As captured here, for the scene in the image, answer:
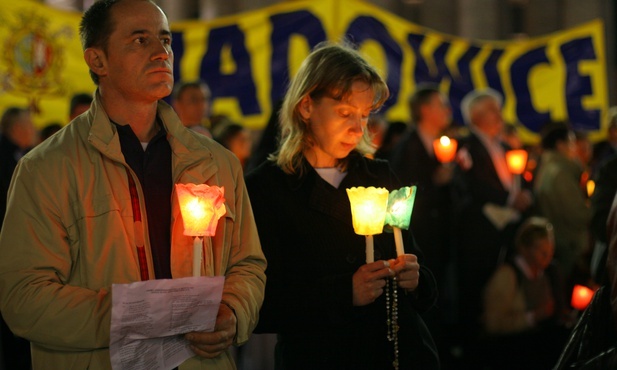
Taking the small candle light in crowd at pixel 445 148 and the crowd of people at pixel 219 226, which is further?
the small candle light in crowd at pixel 445 148

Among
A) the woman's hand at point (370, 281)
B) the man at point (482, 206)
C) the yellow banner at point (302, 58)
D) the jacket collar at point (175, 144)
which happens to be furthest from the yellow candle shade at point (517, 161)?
the jacket collar at point (175, 144)

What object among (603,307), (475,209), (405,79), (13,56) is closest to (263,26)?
(405,79)

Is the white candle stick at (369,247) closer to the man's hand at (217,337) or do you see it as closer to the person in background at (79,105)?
the man's hand at (217,337)

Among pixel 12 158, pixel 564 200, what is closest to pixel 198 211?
pixel 12 158

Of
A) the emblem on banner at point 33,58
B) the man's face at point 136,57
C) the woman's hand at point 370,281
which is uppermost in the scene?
the emblem on banner at point 33,58

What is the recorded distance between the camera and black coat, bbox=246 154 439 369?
11.3 feet

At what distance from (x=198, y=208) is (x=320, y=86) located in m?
1.09

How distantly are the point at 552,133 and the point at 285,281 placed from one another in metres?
6.47

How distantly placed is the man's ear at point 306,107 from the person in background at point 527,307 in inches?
152

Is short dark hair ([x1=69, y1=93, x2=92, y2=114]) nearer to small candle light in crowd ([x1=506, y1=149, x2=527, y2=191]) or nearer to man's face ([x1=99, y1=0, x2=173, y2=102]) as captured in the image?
man's face ([x1=99, y1=0, x2=173, y2=102])

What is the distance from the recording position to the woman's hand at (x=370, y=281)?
3.24 metres

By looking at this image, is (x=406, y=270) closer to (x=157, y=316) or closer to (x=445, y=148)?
(x=157, y=316)

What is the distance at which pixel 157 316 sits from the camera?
2.70 metres

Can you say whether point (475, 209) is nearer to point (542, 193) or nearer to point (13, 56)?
point (542, 193)
